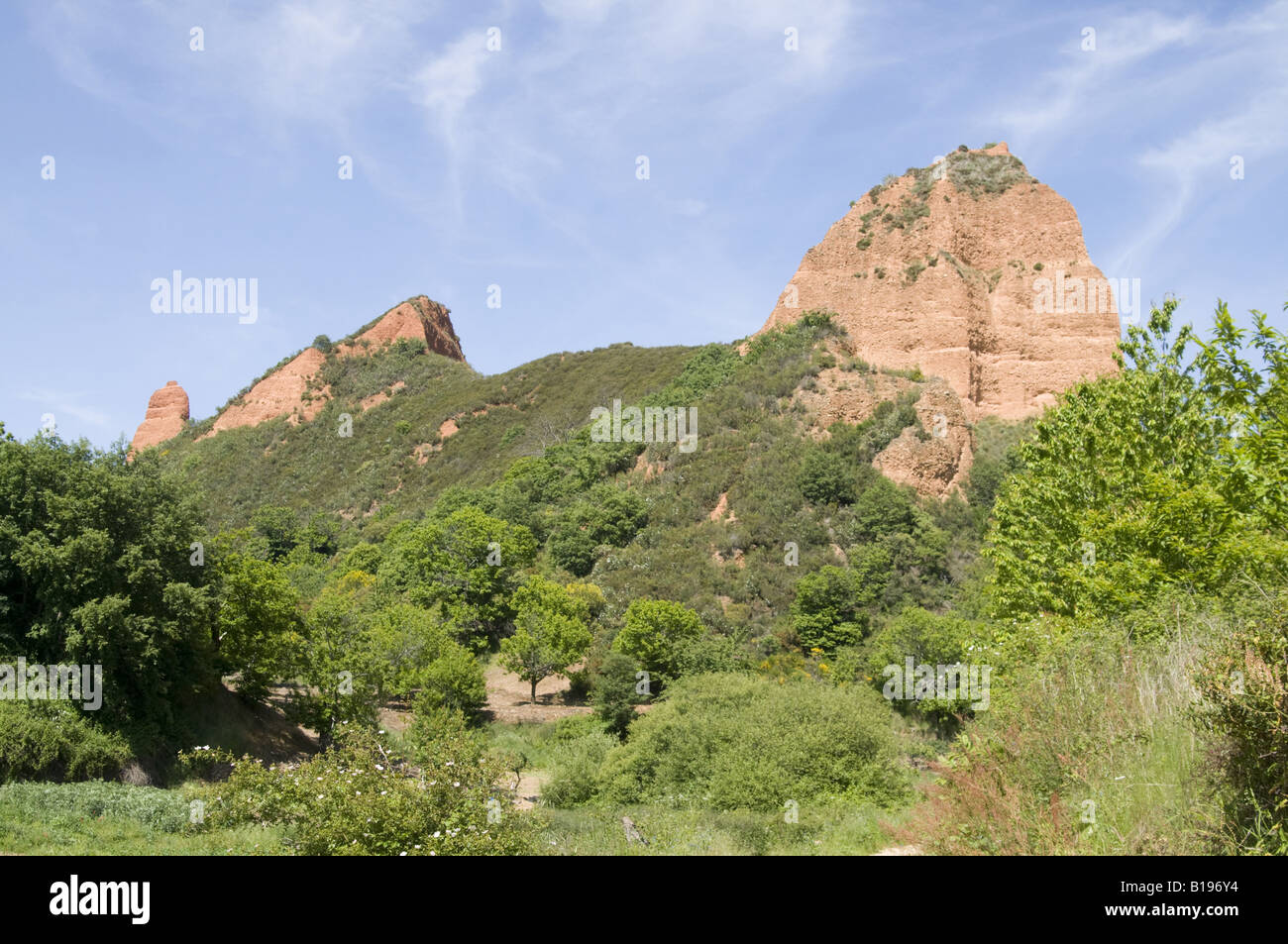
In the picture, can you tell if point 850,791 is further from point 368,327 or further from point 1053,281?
point 368,327

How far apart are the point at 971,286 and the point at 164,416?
89.7 meters

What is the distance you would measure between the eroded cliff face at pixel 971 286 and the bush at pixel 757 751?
3251cm

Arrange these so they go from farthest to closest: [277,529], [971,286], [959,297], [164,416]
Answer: [164,416], [277,529], [971,286], [959,297]

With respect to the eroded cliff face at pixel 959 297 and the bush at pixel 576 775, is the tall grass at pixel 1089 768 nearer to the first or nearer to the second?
the bush at pixel 576 775

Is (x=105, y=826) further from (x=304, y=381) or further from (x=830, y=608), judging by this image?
(x=304, y=381)

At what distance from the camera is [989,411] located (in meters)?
53.2

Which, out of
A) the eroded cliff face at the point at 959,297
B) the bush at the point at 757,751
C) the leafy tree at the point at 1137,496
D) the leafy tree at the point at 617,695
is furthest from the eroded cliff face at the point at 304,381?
the leafy tree at the point at 1137,496

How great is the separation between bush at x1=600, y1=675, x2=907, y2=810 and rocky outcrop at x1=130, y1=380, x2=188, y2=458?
90.4 m

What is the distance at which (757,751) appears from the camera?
21.7 m

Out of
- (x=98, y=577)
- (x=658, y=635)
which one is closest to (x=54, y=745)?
(x=98, y=577)

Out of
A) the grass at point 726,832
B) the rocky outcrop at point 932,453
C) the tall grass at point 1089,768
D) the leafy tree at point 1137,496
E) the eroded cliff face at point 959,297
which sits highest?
the eroded cliff face at point 959,297

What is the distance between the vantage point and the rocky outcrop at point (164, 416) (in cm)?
9781

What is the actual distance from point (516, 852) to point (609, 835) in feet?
21.3
